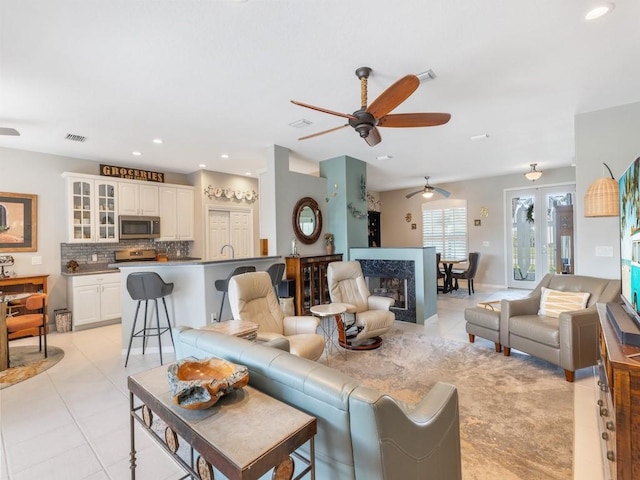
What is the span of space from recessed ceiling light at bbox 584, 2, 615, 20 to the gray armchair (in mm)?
2409

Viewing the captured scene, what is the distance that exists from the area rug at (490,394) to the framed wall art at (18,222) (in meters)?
4.91

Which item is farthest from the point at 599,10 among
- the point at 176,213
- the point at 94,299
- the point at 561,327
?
the point at 94,299

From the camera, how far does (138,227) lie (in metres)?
5.70

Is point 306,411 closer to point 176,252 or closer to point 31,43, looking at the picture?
point 31,43

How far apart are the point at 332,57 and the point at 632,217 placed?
2.35m

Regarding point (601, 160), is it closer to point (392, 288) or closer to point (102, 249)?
point (392, 288)

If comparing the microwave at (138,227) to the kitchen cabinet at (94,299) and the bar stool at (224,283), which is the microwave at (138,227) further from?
the bar stool at (224,283)

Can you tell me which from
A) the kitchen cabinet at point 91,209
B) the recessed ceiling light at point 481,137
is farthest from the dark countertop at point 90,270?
the recessed ceiling light at point 481,137

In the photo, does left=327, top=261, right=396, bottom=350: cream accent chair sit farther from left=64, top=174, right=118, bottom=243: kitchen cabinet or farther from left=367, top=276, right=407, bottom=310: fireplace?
left=64, top=174, right=118, bottom=243: kitchen cabinet

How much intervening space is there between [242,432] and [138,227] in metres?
5.65

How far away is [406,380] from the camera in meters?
2.96

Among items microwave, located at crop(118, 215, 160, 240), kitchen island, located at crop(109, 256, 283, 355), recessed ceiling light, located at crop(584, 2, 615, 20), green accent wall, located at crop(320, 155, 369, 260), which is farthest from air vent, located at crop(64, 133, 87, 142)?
recessed ceiling light, located at crop(584, 2, 615, 20)

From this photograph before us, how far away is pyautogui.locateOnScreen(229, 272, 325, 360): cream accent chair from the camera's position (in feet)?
8.90

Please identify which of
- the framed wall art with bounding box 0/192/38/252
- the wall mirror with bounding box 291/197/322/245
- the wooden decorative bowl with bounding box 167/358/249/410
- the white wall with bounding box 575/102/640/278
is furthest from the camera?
the wall mirror with bounding box 291/197/322/245
